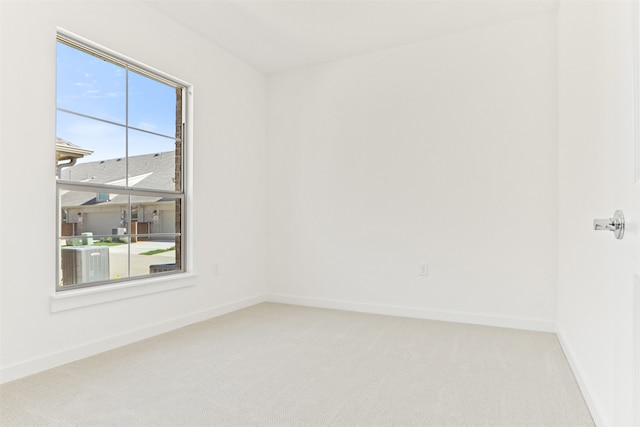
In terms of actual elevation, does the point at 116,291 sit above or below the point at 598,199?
below

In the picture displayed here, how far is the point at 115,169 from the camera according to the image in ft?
9.93

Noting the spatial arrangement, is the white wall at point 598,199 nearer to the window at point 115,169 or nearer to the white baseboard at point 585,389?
the white baseboard at point 585,389

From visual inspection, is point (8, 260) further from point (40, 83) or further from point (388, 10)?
point (388, 10)

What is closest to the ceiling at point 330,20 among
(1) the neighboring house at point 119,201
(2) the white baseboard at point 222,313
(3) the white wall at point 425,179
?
(3) the white wall at point 425,179

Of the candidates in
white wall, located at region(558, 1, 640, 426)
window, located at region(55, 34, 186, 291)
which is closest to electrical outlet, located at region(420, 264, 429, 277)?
white wall, located at region(558, 1, 640, 426)

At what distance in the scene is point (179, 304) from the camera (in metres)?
3.52

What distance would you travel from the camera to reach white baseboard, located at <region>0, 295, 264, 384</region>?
7.64 feet

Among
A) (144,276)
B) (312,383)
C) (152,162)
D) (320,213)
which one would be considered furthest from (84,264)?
(320,213)

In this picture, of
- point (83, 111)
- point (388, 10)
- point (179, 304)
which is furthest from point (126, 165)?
point (388, 10)

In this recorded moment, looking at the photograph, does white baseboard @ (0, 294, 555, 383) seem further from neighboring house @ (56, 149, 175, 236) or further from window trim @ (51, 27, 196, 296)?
neighboring house @ (56, 149, 175, 236)

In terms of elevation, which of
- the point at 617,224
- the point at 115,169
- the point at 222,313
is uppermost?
the point at 115,169

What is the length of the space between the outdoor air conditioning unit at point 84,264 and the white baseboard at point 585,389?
10.6 feet

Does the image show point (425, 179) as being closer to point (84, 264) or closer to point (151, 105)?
point (151, 105)

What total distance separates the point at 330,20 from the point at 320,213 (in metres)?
1.98
